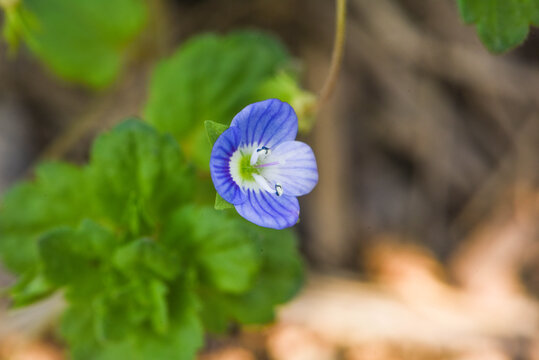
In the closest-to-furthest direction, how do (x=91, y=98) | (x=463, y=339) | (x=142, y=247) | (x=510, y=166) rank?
(x=142, y=247)
(x=463, y=339)
(x=510, y=166)
(x=91, y=98)

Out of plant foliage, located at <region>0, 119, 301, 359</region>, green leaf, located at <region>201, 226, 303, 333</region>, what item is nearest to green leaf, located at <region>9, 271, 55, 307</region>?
plant foliage, located at <region>0, 119, 301, 359</region>

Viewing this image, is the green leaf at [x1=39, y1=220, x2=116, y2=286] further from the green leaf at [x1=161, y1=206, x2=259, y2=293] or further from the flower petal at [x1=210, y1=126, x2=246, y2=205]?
the flower petal at [x1=210, y1=126, x2=246, y2=205]

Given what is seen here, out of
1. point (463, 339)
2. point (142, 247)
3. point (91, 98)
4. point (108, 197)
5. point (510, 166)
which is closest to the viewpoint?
point (142, 247)

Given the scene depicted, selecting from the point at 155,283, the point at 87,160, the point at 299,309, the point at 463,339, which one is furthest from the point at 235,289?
the point at 87,160

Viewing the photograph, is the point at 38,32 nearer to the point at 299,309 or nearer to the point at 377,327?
the point at 299,309

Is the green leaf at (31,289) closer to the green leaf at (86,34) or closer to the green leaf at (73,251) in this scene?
the green leaf at (73,251)

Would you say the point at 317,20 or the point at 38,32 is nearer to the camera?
the point at 38,32
